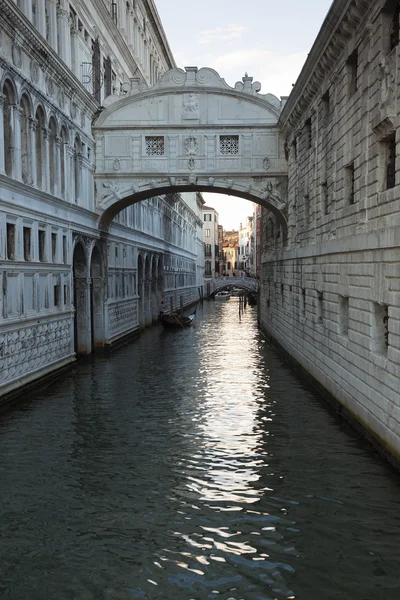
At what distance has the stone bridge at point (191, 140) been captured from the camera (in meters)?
20.7

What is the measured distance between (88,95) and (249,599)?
16960 millimetres

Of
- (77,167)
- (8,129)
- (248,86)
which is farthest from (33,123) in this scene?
(248,86)

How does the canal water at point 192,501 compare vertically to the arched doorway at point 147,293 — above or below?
below

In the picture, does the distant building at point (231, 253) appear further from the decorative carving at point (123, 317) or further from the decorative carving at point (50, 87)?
the decorative carving at point (50, 87)

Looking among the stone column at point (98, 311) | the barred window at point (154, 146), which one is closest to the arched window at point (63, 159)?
the barred window at point (154, 146)

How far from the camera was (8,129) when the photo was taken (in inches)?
528

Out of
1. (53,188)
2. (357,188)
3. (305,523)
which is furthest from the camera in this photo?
(53,188)

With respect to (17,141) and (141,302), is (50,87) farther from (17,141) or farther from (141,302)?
(141,302)

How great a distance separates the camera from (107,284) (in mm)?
22828

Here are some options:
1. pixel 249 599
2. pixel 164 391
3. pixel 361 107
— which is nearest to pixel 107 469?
pixel 249 599

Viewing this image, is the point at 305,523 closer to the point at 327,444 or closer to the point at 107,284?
the point at 327,444

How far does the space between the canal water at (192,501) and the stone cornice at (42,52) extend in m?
7.99

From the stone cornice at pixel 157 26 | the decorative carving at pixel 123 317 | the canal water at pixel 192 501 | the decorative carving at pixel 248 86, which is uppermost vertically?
the stone cornice at pixel 157 26

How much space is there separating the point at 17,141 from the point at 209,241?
79.5 meters
